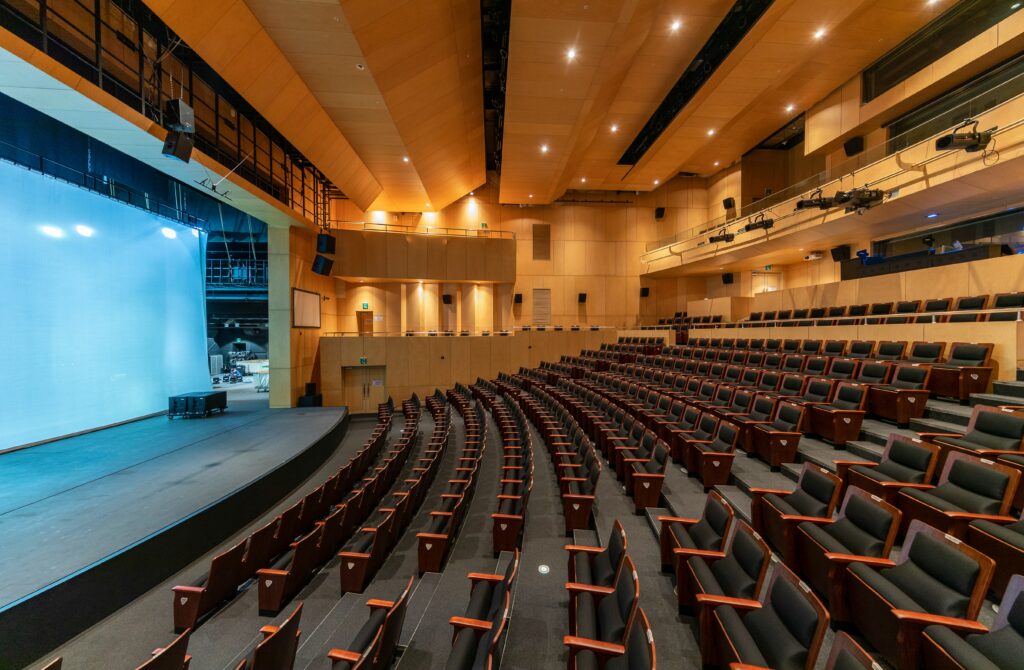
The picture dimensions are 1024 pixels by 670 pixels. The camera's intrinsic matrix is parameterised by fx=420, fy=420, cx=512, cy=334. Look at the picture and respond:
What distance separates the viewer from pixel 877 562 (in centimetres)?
147

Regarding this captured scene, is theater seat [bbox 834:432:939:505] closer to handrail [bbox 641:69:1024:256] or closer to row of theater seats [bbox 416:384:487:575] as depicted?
row of theater seats [bbox 416:384:487:575]

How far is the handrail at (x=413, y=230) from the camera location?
917 cm

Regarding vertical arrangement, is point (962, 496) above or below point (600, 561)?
above

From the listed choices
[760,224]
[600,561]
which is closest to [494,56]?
[760,224]

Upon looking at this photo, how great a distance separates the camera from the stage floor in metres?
2.45

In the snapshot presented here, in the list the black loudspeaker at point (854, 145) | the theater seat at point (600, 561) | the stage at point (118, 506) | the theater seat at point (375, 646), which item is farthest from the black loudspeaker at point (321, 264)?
the black loudspeaker at point (854, 145)

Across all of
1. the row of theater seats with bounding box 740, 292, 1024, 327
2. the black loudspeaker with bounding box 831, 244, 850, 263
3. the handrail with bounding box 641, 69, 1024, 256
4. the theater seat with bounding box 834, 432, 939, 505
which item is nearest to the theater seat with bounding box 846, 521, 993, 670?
the theater seat with bounding box 834, 432, 939, 505

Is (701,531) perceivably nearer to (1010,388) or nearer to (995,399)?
(995,399)

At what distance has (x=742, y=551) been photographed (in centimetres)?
164

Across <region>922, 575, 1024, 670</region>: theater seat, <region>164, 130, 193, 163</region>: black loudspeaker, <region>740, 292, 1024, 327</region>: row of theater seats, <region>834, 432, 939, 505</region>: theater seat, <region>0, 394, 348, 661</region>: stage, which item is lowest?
<region>0, 394, 348, 661</region>: stage

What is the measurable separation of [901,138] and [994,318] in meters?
2.79

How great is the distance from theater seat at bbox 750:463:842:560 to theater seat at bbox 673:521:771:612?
9.2 inches

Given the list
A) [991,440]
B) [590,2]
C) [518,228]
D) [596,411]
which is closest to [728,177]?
[518,228]

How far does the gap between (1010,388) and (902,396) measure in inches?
28.5
